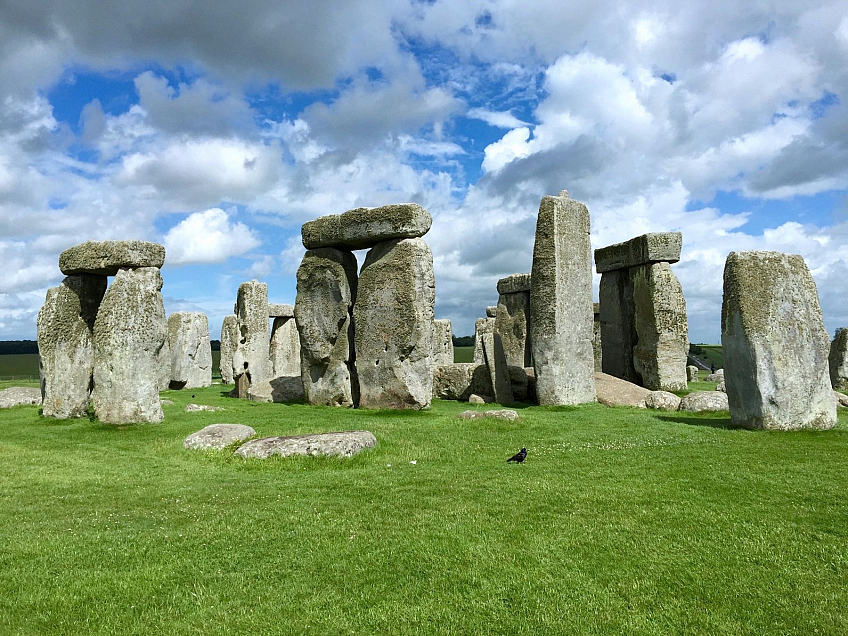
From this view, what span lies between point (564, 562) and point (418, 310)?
9.23 meters

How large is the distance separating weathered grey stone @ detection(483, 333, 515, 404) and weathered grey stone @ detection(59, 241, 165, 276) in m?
7.52

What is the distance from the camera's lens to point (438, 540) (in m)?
4.90

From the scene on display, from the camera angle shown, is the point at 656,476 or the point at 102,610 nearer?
the point at 102,610

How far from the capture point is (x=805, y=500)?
5.75m

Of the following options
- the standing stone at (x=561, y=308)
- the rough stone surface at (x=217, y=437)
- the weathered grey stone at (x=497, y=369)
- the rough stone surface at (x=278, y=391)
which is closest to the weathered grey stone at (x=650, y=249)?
the standing stone at (x=561, y=308)

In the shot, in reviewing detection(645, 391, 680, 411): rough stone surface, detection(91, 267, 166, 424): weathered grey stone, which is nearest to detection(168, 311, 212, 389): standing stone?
detection(91, 267, 166, 424): weathered grey stone

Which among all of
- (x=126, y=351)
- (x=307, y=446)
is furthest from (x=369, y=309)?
(x=307, y=446)

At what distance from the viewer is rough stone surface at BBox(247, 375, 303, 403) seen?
16578 millimetres

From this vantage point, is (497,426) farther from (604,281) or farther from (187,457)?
(604,281)

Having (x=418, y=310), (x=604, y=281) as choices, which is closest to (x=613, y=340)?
(x=604, y=281)

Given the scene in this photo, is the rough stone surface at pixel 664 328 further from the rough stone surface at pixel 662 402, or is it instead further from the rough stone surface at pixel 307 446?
the rough stone surface at pixel 307 446

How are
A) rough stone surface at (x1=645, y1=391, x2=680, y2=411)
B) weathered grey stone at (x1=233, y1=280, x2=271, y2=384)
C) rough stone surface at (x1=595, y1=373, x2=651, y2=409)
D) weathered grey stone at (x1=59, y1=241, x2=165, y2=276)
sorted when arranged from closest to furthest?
weathered grey stone at (x1=59, y1=241, x2=165, y2=276) → rough stone surface at (x1=645, y1=391, x2=680, y2=411) → rough stone surface at (x1=595, y1=373, x2=651, y2=409) → weathered grey stone at (x1=233, y1=280, x2=271, y2=384)

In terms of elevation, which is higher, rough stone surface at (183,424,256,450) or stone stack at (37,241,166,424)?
stone stack at (37,241,166,424)

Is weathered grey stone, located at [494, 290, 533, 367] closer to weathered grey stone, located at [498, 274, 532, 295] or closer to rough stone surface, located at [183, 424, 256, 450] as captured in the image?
weathered grey stone, located at [498, 274, 532, 295]
